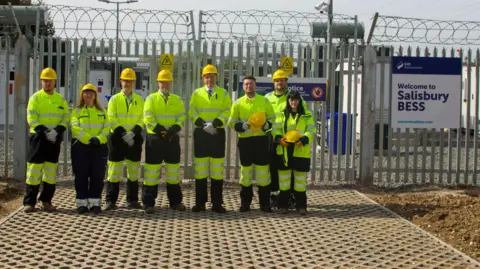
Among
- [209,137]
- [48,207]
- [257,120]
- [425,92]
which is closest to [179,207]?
[209,137]

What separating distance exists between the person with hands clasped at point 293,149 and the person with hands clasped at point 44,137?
3061 millimetres

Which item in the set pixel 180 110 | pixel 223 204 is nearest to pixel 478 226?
pixel 223 204

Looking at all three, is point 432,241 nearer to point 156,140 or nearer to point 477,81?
point 156,140

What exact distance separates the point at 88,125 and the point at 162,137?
3.34ft

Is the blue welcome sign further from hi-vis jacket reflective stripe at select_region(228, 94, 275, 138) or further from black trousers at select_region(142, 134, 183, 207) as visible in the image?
black trousers at select_region(142, 134, 183, 207)

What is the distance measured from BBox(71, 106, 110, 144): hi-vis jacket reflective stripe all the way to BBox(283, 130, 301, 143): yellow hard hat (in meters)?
2.50

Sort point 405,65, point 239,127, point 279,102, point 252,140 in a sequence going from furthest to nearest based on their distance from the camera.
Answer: point 405,65, point 279,102, point 252,140, point 239,127

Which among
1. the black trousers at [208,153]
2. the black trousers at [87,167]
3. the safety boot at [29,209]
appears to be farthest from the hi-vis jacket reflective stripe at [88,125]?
the black trousers at [208,153]

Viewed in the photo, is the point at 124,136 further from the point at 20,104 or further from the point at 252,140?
the point at 20,104

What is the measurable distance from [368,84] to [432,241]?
447cm

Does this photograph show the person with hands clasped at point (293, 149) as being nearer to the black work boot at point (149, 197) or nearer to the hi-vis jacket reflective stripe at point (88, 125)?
the black work boot at point (149, 197)

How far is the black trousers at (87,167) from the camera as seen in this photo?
8.48 meters

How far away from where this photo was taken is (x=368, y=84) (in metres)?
11.2

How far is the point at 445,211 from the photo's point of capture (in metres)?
8.70
